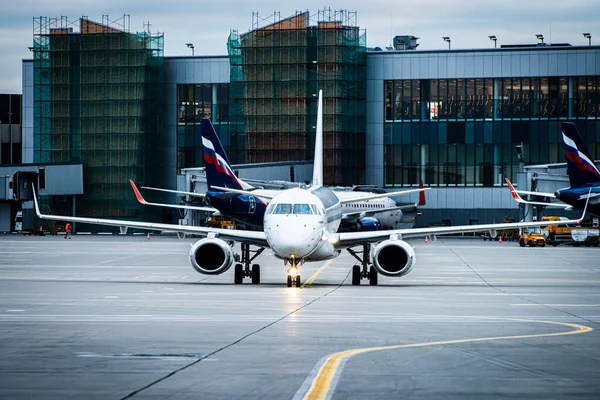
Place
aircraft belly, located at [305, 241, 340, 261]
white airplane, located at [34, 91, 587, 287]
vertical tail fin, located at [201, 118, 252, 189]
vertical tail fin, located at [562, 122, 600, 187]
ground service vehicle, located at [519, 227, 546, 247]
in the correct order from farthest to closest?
ground service vehicle, located at [519, 227, 546, 247]
vertical tail fin, located at [562, 122, 600, 187]
vertical tail fin, located at [201, 118, 252, 189]
aircraft belly, located at [305, 241, 340, 261]
white airplane, located at [34, 91, 587, 287]

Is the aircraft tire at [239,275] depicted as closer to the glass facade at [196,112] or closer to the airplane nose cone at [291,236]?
the airplane nose cone at [291,236]

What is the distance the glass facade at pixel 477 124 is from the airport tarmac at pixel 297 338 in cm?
7697

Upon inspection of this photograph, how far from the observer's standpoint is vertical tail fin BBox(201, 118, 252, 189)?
6200 centimetres

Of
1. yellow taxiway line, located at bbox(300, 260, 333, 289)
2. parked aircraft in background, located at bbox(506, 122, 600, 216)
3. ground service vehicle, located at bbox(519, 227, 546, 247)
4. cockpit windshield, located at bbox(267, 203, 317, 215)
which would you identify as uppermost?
parked aircraft in background, located at bbox(506, 122, 600, 216)

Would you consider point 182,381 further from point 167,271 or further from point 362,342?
point 167,271

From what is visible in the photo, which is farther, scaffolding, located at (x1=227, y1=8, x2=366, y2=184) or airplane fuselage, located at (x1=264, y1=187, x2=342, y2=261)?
scaffolding, located at (x1=227, y1=8, x2=366, y2=184)

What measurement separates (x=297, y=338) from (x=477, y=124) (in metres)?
99.3

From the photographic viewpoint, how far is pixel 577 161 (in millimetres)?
67625

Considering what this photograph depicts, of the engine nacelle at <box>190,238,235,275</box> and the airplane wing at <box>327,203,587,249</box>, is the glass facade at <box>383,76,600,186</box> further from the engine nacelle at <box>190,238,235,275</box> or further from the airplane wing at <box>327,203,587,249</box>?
the engine nacelle at <box>190,238,235,275</box>

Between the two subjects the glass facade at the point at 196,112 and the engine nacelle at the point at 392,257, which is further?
the glass facade at the point at 196,112

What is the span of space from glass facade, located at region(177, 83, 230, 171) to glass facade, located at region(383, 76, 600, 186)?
1830 centimetres

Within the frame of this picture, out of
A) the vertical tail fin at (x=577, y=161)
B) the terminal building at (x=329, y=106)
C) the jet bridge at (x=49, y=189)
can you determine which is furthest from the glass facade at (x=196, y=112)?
the vertical tail fin at (x=577, y=161)

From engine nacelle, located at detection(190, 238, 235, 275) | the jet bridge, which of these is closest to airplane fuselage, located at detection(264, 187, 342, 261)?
engine nacelle, located at detection(190, 238, 235, 275)

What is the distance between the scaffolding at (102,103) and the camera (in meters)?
119
